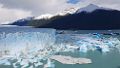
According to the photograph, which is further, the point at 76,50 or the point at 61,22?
the point at 61,22

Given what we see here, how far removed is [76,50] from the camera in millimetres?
39406

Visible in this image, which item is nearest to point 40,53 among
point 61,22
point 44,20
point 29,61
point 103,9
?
point 29,61

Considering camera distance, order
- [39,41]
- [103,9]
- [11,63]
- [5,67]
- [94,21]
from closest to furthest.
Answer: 1. [5,67]
2. [11,63]
3. [39,41]
4. [94,21]
5. [103,9]

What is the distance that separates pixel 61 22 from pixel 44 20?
27.1m

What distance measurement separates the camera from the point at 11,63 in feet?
90.8

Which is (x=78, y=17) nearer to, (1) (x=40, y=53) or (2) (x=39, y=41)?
(2) (x=39, y=41)

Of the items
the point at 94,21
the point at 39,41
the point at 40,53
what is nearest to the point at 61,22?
the point at 94,21

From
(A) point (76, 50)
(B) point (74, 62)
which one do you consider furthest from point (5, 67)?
(A) point (76, 50)

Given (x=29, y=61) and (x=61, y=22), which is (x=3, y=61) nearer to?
(x=29, y=61)

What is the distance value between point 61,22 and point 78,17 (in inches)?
311

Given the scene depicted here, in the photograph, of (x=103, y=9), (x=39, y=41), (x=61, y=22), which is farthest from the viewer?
(x=103, y=9)

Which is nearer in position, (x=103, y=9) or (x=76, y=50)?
(x=76, y=50)

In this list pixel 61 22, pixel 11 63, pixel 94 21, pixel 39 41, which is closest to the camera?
pixel 11 63

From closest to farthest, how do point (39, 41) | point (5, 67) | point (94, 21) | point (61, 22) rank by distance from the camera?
point (5, 67)
point (39, 41)
point (94, 21)
point (61, 22)
